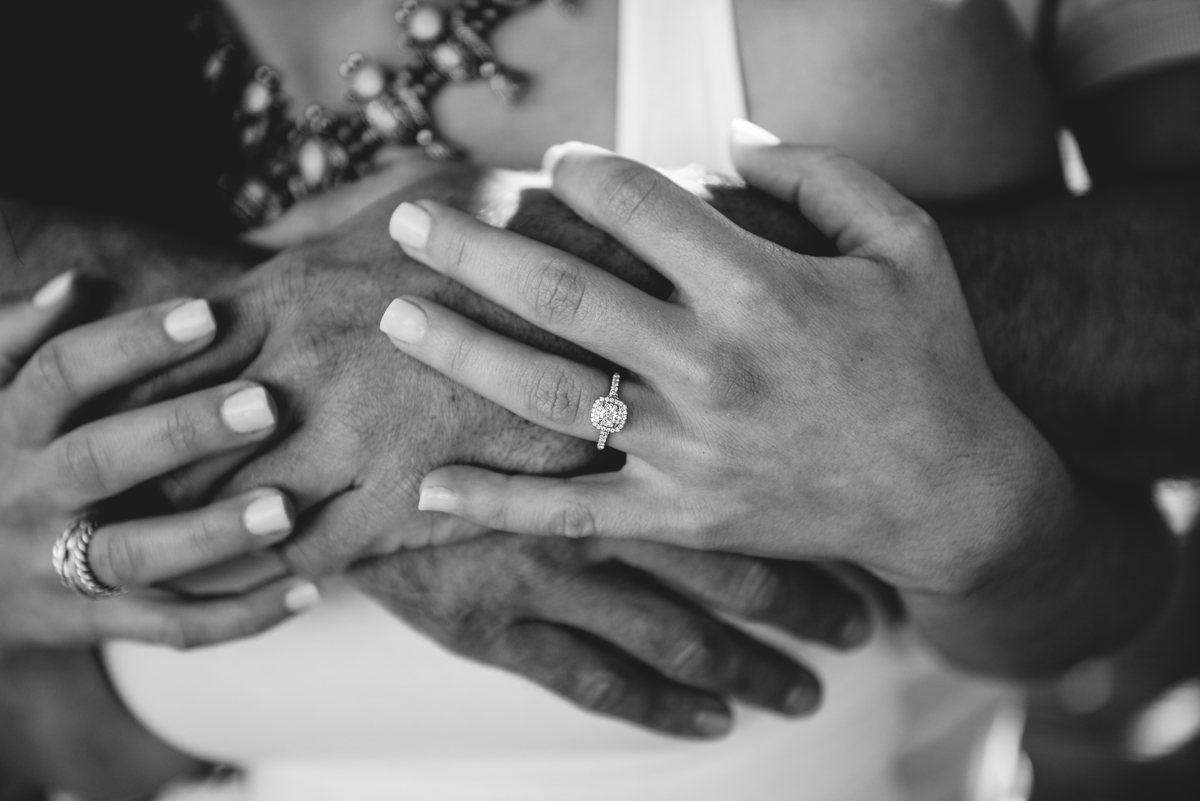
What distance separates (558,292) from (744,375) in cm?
17

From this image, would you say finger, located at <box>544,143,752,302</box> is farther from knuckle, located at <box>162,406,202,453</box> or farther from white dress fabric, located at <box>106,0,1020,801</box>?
knuckle, located at <box>162,406,202,453</box>

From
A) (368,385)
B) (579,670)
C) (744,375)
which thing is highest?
(744,375)

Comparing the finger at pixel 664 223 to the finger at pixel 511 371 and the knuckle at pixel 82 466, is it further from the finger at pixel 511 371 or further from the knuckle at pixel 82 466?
the knuckle at pixel 82 466

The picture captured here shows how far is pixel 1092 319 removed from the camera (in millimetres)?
807

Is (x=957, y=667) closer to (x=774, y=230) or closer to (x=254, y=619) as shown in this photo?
(x=774, y=230)

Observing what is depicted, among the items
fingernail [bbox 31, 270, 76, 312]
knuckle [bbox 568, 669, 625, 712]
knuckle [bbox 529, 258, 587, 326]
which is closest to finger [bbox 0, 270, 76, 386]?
fingernail [bbox 31, 270, 76, 312]

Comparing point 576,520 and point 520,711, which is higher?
point 576,520

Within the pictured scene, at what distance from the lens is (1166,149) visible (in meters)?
0.94

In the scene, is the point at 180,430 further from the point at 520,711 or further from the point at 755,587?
the point at 755,587

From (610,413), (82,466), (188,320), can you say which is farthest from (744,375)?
(82,466)

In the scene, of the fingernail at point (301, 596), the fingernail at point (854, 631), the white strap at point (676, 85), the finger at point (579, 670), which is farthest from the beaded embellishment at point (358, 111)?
the fingernail at point (854, 631)

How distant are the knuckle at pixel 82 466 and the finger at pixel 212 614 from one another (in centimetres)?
14

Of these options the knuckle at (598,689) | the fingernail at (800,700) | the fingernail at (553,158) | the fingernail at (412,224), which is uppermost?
the fingernail at (553,158)

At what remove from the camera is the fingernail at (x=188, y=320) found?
0.71 m
